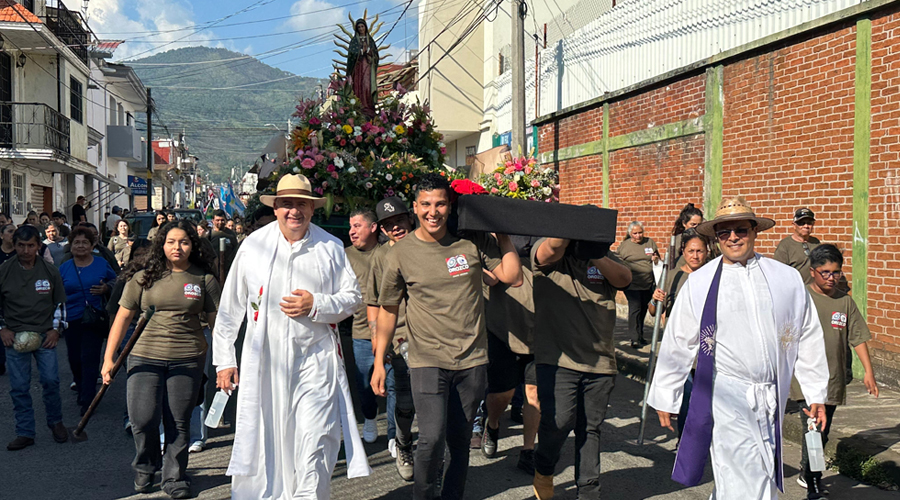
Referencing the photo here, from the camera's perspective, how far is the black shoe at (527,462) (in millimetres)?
6035

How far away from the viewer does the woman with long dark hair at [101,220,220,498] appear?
5.54 meters

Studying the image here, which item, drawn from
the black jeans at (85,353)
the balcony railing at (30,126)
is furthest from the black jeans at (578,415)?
the balcony railing at (30,126)

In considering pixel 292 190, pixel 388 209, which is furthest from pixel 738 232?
pixel 388 209

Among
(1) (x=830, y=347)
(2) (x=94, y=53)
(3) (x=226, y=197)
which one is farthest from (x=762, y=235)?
(2) (x=94, y=53)

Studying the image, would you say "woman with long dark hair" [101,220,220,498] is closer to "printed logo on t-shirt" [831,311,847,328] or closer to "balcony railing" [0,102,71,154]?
"printed logo on t-shirt" [831,311,847,328]

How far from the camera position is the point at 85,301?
7.84 metres

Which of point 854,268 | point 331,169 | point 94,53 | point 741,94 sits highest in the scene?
point 94,53

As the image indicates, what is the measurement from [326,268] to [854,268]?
259 inches

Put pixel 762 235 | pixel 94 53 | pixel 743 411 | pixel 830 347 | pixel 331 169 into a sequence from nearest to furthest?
pixel 743 411
pixel 830 347
pixel 331 169
pixel 762 235
pixel 94 53

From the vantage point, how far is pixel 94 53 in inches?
1373

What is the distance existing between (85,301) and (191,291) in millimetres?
2716

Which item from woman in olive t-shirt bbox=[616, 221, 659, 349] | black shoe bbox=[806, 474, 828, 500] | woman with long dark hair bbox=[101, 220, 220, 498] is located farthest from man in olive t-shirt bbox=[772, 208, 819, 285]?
woman with long dark hair bbox=[101, 220, 220, 498]

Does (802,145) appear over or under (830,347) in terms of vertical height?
over

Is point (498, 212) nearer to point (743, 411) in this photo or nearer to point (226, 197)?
point (743, 411)
